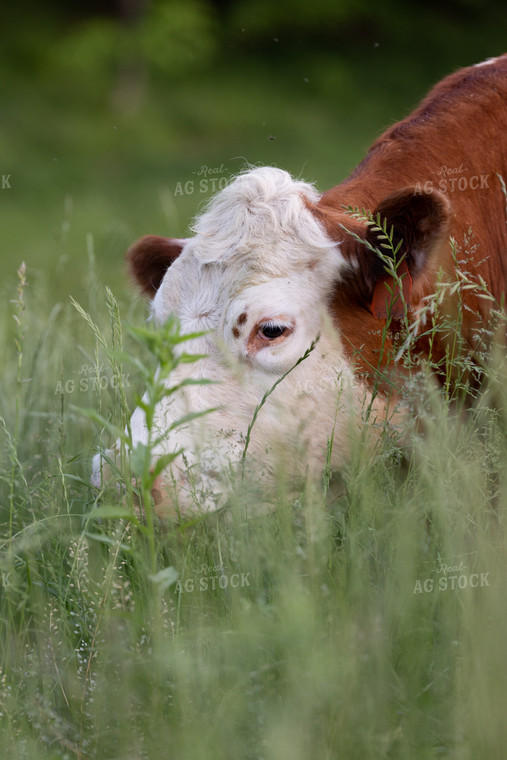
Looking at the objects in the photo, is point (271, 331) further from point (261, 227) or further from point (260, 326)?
point (261, 227)

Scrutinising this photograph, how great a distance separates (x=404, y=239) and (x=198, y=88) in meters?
17.7

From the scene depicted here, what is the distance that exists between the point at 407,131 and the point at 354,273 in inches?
33.3

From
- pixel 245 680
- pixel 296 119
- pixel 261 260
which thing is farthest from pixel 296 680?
pixel 296 119

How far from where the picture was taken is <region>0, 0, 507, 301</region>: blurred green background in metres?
15.7

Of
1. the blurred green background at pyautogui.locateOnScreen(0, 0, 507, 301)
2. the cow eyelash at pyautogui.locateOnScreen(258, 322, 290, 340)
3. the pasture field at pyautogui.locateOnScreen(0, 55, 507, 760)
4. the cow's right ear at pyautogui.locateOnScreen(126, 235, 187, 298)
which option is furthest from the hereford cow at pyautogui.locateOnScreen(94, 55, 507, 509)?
the blurred green background at pyautogui.locateOnScreen(0, 0, 507, 301)

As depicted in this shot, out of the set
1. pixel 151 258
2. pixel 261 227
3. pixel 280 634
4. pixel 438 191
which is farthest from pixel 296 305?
pixel 280 634

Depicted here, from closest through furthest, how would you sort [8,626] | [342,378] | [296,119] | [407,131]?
[8,626] < [342,378] < [407,131] < [296,119]

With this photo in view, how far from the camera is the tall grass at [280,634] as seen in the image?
1825mm

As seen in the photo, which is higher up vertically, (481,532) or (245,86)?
(245,86)

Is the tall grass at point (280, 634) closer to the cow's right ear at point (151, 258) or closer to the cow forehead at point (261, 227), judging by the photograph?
the cow forehead at point (261, 227)

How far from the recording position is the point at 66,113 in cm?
1894

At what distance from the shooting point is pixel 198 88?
64.4 ft

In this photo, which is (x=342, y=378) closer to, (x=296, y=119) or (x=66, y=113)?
(x=296, y=119)

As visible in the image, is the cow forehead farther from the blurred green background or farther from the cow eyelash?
the blurred green background
